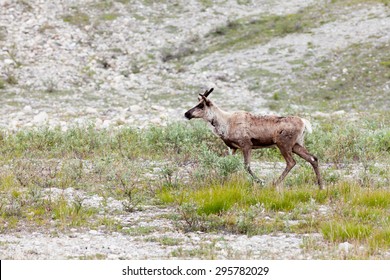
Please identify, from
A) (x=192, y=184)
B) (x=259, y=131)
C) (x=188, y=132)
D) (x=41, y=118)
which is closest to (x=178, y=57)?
(x=41, y=118)

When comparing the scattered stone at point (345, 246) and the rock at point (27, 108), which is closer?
the scattered stone at point (345, 246)

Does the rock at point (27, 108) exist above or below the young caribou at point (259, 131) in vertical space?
below

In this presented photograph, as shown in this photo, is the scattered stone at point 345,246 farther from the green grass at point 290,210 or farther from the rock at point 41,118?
the rock at point 41,118

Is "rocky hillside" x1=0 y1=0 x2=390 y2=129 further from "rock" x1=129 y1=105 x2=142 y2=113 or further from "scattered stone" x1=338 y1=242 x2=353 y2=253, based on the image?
"scattered stone" x1=338 y1=242 x2=353 y2=253

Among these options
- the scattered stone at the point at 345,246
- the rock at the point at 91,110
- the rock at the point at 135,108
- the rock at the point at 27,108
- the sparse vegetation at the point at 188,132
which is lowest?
the rock at the point at 27,108

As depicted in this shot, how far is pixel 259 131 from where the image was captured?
1264cm

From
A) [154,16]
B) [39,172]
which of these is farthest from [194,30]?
[39,172]

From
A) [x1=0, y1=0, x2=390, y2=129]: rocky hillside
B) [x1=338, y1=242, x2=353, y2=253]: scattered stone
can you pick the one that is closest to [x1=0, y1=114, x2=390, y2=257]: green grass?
[x1=338, y1=242, x2=353, y2=253]: scattered stone

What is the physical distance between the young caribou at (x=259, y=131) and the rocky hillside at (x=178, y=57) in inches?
299

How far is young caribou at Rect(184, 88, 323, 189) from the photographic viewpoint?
1230 centimetres

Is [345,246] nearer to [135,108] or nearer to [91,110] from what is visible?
[135,108]

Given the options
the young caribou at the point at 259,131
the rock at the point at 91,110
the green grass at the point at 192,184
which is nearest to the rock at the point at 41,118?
the rock at the point at 91,110

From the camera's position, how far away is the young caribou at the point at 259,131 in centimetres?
1230
